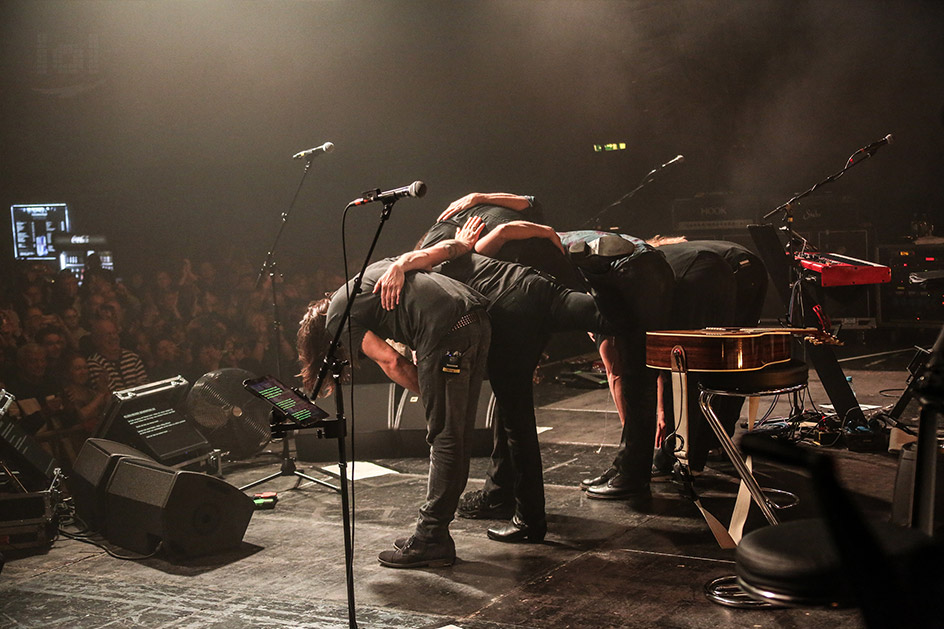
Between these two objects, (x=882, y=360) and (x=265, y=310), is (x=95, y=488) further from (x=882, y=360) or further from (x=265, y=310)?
(x=882, y=360)

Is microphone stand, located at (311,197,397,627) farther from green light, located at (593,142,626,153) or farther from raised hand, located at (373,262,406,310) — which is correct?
green light, located at (593,142,626,153)

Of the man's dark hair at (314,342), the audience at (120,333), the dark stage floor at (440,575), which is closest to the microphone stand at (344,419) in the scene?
the dark stage floor at (440,575)

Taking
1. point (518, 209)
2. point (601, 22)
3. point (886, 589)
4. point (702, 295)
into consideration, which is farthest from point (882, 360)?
point (886, 589)

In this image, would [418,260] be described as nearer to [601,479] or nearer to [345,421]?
[345,421]

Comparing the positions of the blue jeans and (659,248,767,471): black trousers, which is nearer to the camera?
the blue jeans

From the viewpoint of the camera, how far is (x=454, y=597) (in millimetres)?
3176

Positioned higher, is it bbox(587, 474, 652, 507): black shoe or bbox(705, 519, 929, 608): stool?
bbox(705, 519, 929, 608): stool

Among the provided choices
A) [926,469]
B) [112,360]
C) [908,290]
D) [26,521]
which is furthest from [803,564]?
[908,290]

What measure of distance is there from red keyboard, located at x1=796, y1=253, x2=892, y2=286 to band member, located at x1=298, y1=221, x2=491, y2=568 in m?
2.70

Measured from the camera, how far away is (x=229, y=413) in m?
5.64

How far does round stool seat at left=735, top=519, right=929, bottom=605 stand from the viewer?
153 cm

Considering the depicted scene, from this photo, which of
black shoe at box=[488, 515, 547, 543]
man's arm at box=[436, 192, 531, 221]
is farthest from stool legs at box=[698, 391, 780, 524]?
man's arm at box=[436, 192, 531, 221]

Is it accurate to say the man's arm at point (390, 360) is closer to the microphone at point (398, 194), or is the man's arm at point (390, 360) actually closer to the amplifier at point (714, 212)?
the microphone at point (398, 194)

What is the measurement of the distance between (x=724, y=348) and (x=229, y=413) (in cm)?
368
